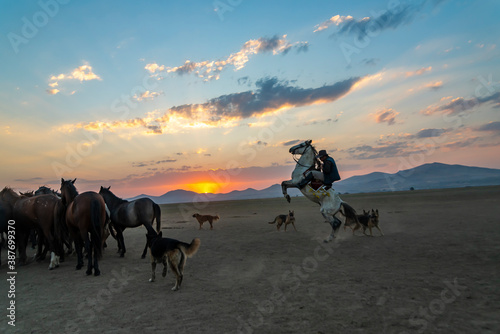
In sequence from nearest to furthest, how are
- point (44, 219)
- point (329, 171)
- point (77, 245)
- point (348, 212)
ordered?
point (77, 245), point (44, 219), point (329, 171), point (348, 212)

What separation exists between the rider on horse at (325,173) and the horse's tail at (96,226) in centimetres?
779

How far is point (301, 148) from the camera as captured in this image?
41.2 feet

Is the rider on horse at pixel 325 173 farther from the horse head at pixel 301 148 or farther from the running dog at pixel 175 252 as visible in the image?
the running dog at pixel 175 252

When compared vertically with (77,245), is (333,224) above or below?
below

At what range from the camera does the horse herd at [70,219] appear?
8.31 metres

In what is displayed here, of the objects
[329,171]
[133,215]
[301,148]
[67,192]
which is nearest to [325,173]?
[329,171]

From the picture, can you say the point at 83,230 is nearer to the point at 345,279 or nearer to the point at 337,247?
the point at 345,279

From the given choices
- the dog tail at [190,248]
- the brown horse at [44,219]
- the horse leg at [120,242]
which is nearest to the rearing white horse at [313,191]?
the dog tail at [190,248]

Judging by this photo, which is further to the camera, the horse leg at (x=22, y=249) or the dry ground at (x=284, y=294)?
the horse leg at (x=22, y=249)

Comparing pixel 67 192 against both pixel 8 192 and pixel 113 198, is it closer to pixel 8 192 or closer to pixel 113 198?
pixel 113 198

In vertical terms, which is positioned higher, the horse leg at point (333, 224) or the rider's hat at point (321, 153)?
the rider's hat at point (321, 153)

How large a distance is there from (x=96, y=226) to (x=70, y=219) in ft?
3.00

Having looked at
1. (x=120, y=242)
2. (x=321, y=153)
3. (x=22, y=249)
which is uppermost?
(x=321, y=153)

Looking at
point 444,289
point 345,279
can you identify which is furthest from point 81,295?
point 444,289
